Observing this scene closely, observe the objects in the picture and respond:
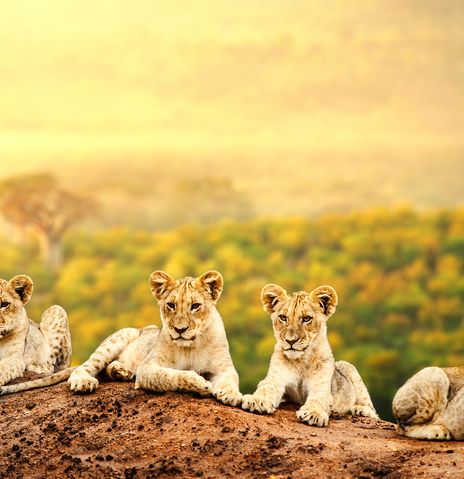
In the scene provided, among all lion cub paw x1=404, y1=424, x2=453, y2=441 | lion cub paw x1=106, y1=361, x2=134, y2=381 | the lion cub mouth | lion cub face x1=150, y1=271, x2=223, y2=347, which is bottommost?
lion cub paw x1=404, y1=424, x2=453, y2=441

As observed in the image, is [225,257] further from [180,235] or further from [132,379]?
[132,379]

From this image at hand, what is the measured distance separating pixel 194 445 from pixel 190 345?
1.53 m

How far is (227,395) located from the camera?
11.7 m

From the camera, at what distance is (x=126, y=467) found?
10.5 m

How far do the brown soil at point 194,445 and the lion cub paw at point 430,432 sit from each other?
4.9 inches

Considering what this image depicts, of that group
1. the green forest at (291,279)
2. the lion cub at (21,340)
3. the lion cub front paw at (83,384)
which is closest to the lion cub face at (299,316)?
the lion cub front paw at (83,384)

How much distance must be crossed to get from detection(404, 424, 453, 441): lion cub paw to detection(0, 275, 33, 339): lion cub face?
5.24m

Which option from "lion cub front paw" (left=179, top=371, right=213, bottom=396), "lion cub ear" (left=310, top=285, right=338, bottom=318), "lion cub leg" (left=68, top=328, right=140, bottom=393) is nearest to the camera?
"lion cub front paw" (left=179, top=371, right=213, bottom=396)

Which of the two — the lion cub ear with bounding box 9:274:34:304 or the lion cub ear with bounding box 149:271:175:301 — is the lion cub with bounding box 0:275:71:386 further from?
the lion cub ear with bounding box 149:271:175:301

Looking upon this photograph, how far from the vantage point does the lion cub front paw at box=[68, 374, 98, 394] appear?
41.4 feet

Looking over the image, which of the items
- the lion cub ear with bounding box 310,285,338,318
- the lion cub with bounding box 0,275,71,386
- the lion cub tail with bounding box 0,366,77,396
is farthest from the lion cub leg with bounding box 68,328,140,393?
the lion cub ear with bounding box 310,285,338,318

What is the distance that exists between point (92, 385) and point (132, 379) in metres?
0.67

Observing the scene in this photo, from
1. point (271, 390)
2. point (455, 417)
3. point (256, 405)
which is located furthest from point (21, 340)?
point (455, 417)

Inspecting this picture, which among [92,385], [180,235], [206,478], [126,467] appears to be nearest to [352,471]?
[206,478]
